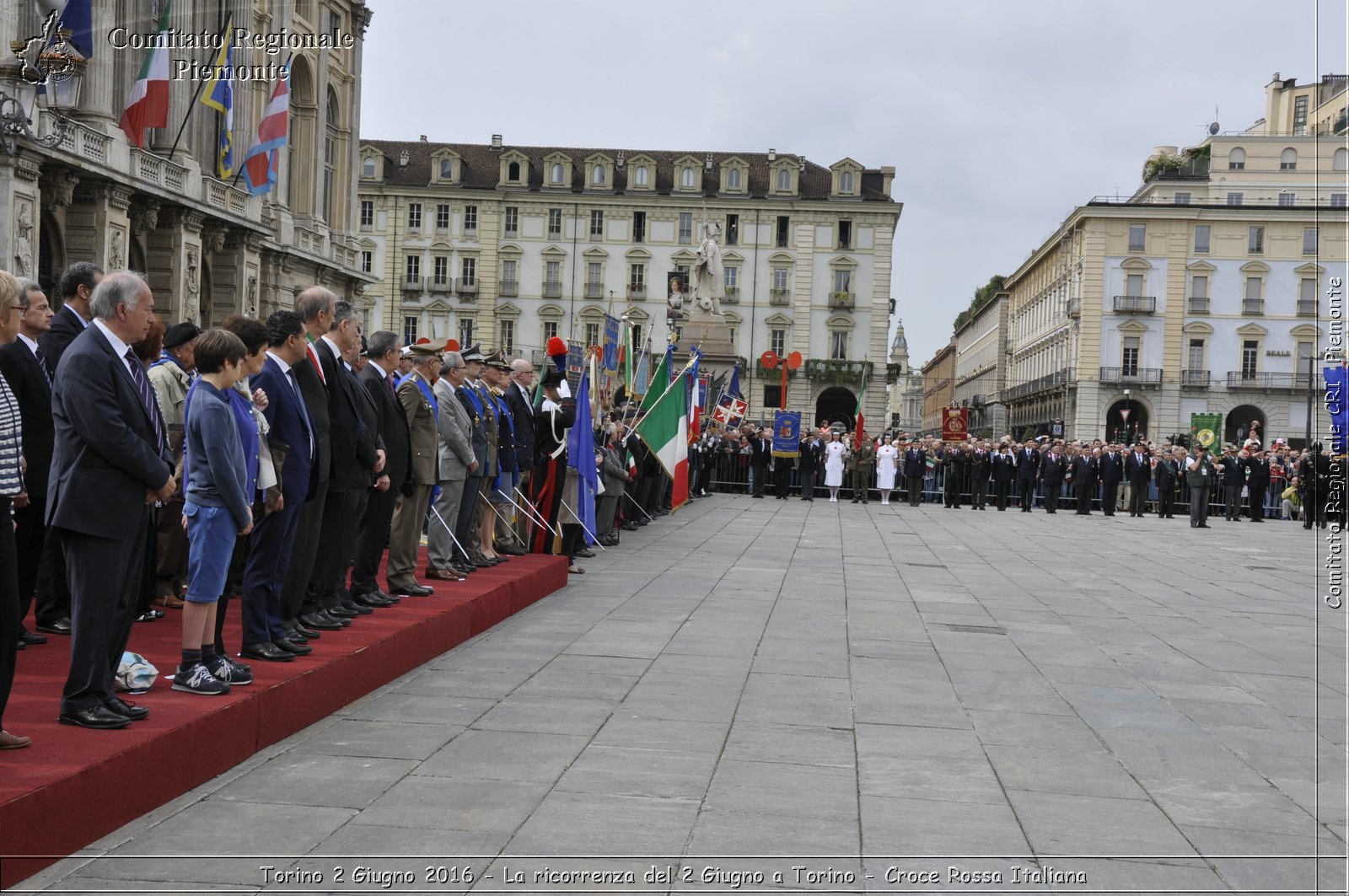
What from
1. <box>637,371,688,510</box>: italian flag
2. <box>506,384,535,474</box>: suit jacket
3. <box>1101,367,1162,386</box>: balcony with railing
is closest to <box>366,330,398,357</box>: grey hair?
<box>506,384,535,474</box>: suit jacket

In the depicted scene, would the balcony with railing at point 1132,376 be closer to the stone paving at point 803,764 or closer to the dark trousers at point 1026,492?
the dark trousers at point 1026,492

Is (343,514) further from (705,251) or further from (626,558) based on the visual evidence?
(705,251)

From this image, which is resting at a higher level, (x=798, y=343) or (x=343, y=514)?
(x=798, y=343)

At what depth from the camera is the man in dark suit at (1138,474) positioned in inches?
1281

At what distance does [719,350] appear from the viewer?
122ft

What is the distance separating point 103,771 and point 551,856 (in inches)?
62.1

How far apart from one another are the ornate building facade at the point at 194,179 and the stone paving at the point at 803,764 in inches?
713

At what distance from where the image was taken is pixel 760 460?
3488cm

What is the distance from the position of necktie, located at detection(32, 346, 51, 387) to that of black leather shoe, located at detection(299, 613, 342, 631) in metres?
1.90

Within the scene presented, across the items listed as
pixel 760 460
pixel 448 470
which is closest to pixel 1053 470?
pixel 760 460

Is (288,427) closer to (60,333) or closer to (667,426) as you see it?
(60,333)

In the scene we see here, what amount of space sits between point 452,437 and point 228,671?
4415mm

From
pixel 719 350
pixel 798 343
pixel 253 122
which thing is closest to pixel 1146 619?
pixel 719 350

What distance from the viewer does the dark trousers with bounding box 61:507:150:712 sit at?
16.1ft
